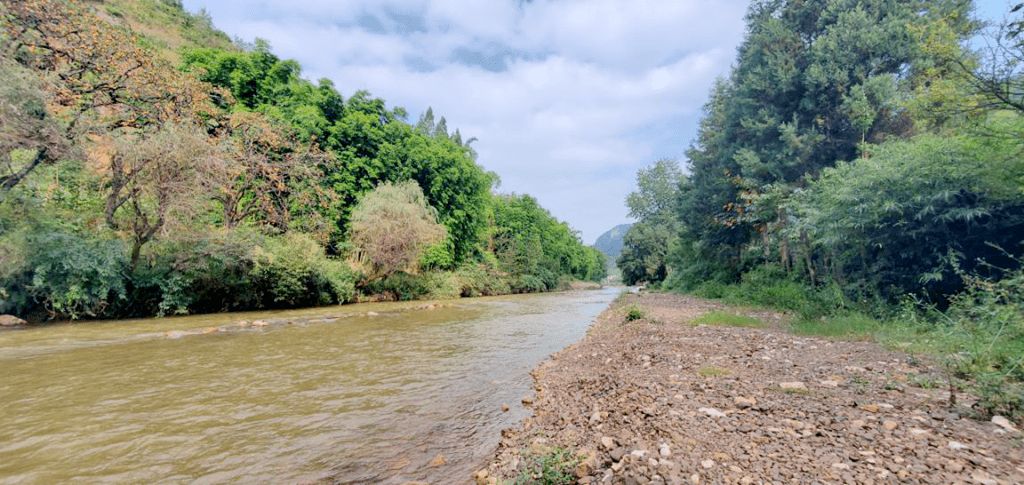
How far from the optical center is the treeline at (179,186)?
11617 mm

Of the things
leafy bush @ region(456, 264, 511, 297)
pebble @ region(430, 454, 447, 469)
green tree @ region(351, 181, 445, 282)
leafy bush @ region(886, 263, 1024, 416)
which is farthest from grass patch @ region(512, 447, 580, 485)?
leafy bush @ region(456, 264, 511, 297)

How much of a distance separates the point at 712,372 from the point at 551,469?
10.2 feet

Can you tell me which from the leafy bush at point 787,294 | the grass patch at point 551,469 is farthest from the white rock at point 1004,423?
the leafy bush at point 787,294

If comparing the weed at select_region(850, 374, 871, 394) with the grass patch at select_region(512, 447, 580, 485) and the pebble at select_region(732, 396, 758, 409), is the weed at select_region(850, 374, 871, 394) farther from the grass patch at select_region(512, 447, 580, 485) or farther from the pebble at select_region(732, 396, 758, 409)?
the grass patch at select_region(512, 447, 580, 485)

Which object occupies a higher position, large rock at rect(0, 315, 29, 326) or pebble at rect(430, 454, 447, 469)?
large rock at rect(0, 315, 29, 326)

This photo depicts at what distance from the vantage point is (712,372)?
489cm

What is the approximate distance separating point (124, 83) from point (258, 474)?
17.2 m

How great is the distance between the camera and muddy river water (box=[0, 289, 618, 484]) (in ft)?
11.3

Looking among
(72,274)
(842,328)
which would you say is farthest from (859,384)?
(72,274)

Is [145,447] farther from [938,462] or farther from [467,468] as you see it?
[938,462]

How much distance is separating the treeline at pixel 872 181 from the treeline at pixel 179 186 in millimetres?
16171

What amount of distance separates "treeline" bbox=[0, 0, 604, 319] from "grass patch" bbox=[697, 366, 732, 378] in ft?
53.6

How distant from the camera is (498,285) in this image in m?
36.3

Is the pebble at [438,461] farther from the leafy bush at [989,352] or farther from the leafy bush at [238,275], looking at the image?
the leafy bush at [238,275]
